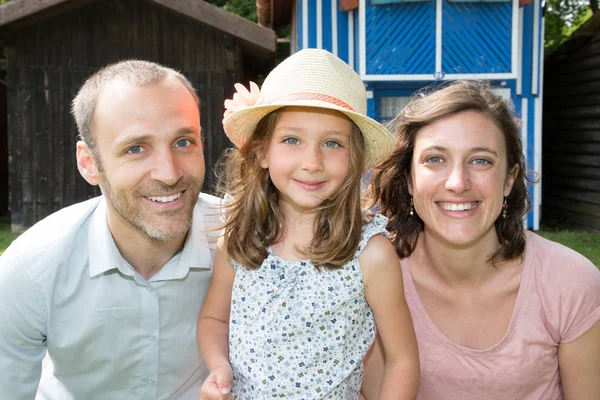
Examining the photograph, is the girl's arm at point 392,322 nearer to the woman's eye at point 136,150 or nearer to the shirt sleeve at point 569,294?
the shirt sleeve at point 569,294

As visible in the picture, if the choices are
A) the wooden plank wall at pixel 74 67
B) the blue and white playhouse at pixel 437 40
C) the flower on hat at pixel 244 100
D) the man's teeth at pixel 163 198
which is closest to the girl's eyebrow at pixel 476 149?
the flower on hat at pixel 244 100

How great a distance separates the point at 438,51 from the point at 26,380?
26.6ft

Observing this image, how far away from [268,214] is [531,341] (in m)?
1.25

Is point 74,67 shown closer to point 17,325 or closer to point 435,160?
point 17,325

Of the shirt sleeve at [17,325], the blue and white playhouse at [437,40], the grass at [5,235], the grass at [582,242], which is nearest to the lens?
the shirt sleeve at [17,325]

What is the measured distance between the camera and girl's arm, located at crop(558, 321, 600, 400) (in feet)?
8.32

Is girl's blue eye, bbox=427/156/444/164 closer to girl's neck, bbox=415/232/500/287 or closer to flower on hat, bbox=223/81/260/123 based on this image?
girl's neck, bbox=415/232/500/287

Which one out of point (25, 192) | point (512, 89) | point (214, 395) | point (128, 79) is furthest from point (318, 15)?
point (214, 395)

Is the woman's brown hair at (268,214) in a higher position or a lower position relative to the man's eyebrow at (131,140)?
lower

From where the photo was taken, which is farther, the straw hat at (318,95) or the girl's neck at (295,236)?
the girl's neck at (295,236)

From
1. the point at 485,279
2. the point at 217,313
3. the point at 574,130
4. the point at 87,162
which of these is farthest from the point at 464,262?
the point at 574,130

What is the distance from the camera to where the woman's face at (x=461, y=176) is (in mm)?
2582

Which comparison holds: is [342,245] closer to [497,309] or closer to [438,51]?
[497,309]

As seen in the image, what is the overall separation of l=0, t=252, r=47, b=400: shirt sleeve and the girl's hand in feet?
2.62
